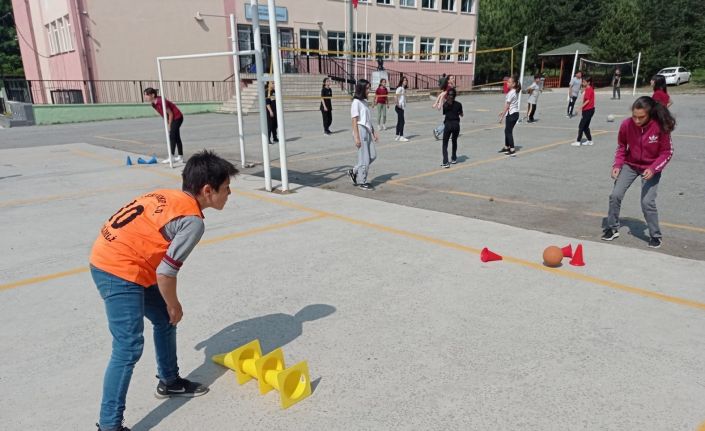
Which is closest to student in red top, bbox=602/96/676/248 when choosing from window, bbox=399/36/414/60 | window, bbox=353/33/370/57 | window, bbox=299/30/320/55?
window, bbox=299/30/320/55

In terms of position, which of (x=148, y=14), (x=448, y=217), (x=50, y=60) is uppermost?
(x=148, y=14)

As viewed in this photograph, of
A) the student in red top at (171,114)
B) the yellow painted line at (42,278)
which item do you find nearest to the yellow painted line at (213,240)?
the yellow painted line at (42,278)

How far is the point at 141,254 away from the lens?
100 inches

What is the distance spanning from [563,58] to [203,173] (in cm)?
5399

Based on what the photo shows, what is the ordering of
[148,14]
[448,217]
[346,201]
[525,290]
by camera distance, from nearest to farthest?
[525,290]
[448,217]
[346,201]
[148,14]

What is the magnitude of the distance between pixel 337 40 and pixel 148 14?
1356 cm

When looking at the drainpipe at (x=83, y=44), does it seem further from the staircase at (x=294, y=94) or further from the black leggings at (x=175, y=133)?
the black leggings at (x=175, y=133)

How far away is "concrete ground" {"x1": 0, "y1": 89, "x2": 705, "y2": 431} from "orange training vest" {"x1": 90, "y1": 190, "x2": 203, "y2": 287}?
1016mm

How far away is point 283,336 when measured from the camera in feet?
12.6

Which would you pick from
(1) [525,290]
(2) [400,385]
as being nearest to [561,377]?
(2) [400,385]

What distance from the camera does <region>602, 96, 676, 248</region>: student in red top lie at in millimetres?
5501

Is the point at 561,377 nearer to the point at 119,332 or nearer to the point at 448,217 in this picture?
the point at 119,332

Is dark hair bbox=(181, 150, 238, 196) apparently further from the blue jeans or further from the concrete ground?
the concrete ground

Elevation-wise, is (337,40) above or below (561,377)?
above
